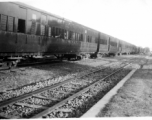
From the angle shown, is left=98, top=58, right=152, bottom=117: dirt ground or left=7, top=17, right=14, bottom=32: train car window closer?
left=98, top=58, right=152, bottom=117: dirt ground

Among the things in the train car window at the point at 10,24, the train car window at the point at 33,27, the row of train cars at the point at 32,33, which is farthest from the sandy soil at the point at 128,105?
the train car window at the point at 33,27

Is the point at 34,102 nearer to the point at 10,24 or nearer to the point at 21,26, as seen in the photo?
the point at 10,24

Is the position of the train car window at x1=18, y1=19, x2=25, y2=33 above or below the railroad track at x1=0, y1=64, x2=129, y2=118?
above

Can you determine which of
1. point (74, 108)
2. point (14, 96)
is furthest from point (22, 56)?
point (74, 108)

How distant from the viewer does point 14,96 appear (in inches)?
216

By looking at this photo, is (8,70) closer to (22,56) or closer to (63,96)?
(22,56)

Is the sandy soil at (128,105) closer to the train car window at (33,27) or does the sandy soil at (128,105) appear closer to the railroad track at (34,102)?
the railroad track at (34,102)

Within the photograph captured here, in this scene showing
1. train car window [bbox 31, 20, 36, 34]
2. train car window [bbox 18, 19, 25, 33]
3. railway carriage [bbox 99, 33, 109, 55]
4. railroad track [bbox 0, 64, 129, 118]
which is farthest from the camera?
railway carriage [bbox 99, 33, 109, 55]

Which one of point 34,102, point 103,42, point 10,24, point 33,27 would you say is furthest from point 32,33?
point 103,42

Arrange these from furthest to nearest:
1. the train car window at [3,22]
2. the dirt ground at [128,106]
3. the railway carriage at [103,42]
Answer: the railway carriage at [103,42] → the train car window at [3,22] → the dirt ground at [128,106]

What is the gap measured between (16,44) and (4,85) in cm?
292

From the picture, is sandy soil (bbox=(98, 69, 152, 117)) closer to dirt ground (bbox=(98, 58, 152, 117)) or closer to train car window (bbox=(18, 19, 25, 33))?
dirt ground (bbox=(98, 58, 152, 117))

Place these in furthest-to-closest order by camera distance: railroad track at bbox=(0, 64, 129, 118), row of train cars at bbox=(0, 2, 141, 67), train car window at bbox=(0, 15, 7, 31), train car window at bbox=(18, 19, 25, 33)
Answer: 1. train car window at bbox=(18, 19, 25, 33)
2. row of train cars at bbox=(0, 2, 141, 67)
3. train car window at bbox=(0, 15, 7, 31)
4. railroad track at bbox=(0, 64, 129, 118)

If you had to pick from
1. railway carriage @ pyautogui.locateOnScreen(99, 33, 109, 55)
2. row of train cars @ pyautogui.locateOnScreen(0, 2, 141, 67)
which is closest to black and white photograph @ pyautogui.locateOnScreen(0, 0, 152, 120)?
row of train cars @ pyautogui.locateOnScreen(0, 2, 141, 67)
